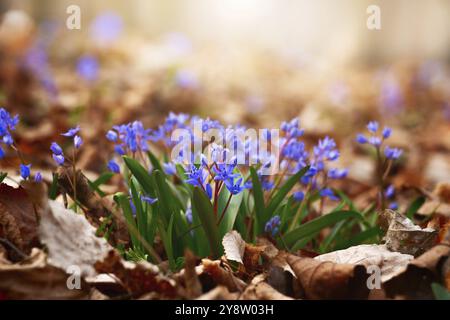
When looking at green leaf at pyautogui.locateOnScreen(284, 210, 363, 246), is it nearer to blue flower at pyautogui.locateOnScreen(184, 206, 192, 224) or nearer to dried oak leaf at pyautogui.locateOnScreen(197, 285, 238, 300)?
blue flower at pyautogui.locateOnScreen(184, 206, 192, 224)

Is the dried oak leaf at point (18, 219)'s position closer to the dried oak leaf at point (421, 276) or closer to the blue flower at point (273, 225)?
the blue flower at point (273, 225)

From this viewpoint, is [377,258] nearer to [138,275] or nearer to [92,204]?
[138,275]

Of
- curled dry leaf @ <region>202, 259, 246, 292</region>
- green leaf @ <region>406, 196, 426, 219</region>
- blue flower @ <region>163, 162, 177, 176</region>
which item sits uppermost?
blue flower @ <region>163, 162, 177, 176</region>

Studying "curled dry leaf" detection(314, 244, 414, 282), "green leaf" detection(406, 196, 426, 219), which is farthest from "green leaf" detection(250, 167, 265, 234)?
"green leaf" detection(406, 196, 426, 219)

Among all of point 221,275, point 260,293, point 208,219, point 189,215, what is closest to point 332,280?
point 260,293

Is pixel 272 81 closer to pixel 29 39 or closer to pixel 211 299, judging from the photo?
pixel 29 39

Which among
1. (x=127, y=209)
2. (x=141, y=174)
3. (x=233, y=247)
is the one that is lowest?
(x=233, y=247)

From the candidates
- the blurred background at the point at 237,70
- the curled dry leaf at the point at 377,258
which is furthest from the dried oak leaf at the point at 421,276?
the blurred background at the point at 237,70
